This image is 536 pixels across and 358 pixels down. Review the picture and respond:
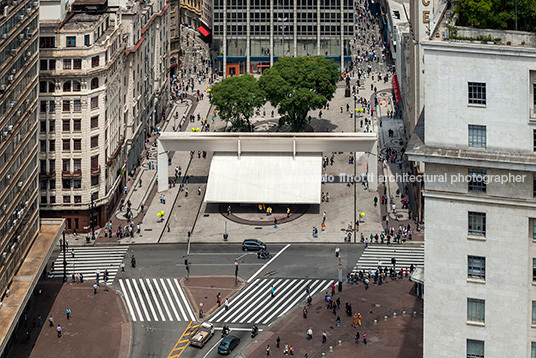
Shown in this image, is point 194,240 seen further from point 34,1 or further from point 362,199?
point 34,1

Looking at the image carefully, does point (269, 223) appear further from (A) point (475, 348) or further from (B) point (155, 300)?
(A) point (475, 348)

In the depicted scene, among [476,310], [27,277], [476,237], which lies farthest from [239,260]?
[476,237]

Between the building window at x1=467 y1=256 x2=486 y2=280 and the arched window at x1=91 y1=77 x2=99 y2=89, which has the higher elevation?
the arched window at x1=91 y1=77 x2=99 y2=89

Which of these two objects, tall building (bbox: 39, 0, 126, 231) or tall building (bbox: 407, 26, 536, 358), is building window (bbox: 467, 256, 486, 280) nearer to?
tall building (bbox: 407, 26, 536, 358)

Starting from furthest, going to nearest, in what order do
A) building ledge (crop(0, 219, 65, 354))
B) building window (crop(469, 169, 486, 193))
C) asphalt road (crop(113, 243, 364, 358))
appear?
1. asphalt road (crop(113, 243, 364, 358))
2. building ledge (crop(0, 219, 65, 354))
3. building window (crop(469, 169, 486, 193))

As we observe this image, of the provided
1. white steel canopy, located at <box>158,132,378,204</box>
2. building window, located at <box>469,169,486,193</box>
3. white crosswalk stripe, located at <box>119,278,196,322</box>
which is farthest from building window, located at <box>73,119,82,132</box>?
building window, located at <box>469,169,486,193</box>

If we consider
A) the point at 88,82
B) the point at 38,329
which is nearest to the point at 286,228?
the point at 88,82
